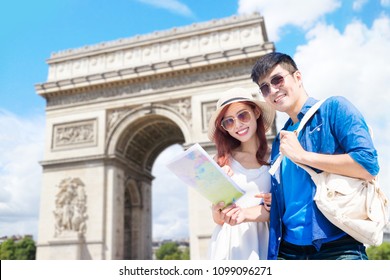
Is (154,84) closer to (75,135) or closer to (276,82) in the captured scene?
(75,135)

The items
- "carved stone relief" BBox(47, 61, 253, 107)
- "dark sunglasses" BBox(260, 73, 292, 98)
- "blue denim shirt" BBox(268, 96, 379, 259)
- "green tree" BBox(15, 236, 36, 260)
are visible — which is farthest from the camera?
"green tree" BBox(15, 236, 36, 260)

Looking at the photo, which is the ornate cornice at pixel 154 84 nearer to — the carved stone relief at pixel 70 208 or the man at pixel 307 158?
Answer: the carved stone relief at pixel 70 208

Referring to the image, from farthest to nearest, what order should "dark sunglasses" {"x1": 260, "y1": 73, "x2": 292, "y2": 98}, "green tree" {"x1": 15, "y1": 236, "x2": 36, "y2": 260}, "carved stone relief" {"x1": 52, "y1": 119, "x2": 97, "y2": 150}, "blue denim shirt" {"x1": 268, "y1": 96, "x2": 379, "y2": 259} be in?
"green tree" {"x1": 15, "y1": 236, "x2": 36, "y2": 260} < "carved stone relief" {"x1": 52, "y1": 119, "x2": 97, "y2": 150} < "dark sunglasses" {"x1": 260, "y1": 73, "x2": 292, "y2": 98} < "blue denim shirt" {"x1": 268, "y1": 96, "x2": 379, "y2": 259}

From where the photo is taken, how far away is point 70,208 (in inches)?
666

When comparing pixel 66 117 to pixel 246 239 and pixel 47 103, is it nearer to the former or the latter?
pixel 47 103

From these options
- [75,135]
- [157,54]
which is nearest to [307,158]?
[157,54]

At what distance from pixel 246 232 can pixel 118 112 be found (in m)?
16.6

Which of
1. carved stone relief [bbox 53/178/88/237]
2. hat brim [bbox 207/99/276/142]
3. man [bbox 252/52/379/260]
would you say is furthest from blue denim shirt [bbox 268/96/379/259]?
carved stone relief [bbox 53/178/88/237]

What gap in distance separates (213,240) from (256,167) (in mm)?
507

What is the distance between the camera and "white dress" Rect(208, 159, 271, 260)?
2178 mm

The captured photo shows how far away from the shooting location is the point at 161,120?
61.3ft

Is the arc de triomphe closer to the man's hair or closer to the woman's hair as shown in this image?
the woman's hair
